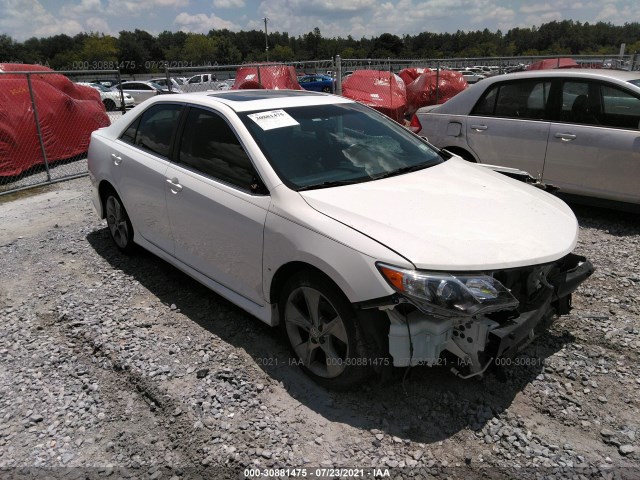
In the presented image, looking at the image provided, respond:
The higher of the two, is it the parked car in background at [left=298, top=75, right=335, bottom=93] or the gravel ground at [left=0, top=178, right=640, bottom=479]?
the parked car in background at [left=298, top=75, right=335, bottom=93]

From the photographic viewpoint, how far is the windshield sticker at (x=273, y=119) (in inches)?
137

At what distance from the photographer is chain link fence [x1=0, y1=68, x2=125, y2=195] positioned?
884 cm

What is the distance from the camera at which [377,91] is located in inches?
498

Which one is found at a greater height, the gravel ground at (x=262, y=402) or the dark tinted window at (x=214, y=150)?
the dark tinted window at (x=214, y=150)

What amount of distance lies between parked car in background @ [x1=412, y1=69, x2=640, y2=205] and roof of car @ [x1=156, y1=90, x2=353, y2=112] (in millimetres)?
2736

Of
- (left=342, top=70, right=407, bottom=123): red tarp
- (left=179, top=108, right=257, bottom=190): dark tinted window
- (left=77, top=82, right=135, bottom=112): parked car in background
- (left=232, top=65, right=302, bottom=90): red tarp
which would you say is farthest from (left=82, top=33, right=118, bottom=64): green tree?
(left=179, top=108, right=257, bottom=190): dark tinted window

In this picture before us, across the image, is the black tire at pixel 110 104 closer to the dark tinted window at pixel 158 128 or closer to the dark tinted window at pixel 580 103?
the dark tinted window at pixel 158 128

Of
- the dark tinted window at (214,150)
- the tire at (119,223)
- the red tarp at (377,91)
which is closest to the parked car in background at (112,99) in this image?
the red tarp at (377,91)

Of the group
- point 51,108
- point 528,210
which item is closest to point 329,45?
point 51,108

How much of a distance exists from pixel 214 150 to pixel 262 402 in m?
1.79

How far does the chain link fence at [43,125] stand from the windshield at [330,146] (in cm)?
638

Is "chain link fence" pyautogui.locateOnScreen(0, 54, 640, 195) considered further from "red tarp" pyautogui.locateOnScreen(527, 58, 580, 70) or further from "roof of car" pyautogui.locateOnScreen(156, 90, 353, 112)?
"roof of car" pyautogui.locateOnScreen(156, 90, 353, 112)

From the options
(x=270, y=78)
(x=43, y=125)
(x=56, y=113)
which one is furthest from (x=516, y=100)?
(x=56, y=113)

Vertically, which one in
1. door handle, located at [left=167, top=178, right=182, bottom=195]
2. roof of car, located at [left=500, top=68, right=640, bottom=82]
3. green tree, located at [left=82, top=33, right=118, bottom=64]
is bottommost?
door handle, located at [left=167, top=178, right=182, bottom=195]
